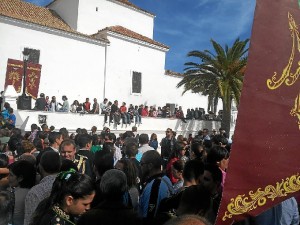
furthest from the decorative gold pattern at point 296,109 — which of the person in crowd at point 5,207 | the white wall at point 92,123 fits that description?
the white wall at point 92,123

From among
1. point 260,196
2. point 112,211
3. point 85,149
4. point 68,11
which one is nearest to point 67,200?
point 112,211

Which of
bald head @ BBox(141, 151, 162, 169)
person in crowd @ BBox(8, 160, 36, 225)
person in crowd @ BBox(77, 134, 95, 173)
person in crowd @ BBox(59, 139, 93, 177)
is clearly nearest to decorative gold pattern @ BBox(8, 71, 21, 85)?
person in crowd @ BBox(77, 134, 95, 173)

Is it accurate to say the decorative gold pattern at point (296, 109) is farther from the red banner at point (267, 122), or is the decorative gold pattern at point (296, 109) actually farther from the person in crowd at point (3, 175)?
the person in crowd at point (3, 175)

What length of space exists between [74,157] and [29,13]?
22540 mm

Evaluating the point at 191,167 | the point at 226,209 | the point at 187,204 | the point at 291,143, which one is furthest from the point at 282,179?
the point at 191,167

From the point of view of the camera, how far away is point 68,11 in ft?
96.4

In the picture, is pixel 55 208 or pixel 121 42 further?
pixel 121 42

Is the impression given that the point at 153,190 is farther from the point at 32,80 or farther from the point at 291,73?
the point at 32,80

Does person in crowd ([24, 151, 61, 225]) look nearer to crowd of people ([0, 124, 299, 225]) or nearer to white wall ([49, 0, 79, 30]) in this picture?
crowd of people ([0, 124, 299, 225])

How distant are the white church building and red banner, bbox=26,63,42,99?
129cm

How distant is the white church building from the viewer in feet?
74.2

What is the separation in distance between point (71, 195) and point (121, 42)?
85.1 ft

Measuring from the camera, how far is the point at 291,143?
1755mm

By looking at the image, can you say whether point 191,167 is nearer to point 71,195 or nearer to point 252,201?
point 71,195
